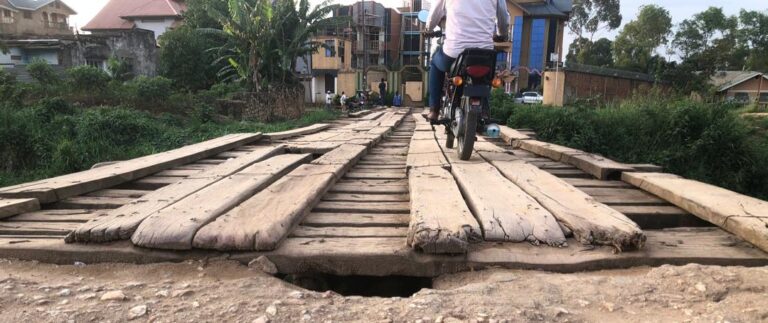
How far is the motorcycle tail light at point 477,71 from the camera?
3.75 m

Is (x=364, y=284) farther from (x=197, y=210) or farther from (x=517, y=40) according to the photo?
(x=517, y=40)

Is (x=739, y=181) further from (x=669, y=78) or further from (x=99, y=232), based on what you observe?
(x=669, y=78)

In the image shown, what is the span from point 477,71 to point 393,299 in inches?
Answer: 103

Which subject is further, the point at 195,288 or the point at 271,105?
the point at 271,105

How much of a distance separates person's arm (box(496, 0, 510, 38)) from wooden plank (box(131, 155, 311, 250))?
2.54 meters

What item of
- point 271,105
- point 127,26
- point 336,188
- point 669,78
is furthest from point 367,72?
point 336,188

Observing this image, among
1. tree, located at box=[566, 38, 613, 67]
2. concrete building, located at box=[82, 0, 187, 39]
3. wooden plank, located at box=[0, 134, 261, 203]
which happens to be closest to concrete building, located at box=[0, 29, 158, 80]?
concrete building, located at box=[82, 0, 187, 39]

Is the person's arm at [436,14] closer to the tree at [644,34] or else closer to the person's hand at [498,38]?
the person's hand at [498,38]

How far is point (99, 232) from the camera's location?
1.85 meters

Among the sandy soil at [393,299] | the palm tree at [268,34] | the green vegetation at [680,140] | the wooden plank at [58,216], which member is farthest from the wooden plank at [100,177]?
the palm tree at [268,34]

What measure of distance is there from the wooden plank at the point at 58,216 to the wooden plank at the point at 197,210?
0.49 metres

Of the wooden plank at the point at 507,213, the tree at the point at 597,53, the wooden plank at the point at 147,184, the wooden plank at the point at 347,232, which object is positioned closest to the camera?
the wooden plank at the point at 507,213

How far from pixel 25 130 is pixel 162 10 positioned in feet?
93.7

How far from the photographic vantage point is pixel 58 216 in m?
2.33
